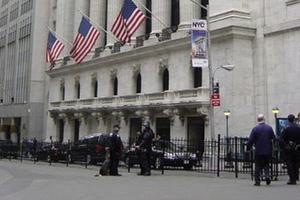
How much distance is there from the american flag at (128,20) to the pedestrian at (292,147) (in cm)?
1806

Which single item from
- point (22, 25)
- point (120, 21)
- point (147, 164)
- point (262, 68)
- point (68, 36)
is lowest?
point (147, 164)

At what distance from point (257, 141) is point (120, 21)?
68.2ft

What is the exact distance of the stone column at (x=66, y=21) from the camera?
57031 millimetres

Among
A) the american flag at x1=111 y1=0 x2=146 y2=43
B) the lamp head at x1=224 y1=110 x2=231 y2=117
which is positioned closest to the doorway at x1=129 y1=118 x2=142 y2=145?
the american flag at x1=111 y1=0 x2=146 y2=43

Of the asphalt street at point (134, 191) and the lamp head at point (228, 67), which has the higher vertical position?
the lamp head at point (228, 67)

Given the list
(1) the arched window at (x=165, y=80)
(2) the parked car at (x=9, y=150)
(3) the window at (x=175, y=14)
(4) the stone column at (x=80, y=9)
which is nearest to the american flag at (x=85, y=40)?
(1) the arched window at (x=165, y=80)

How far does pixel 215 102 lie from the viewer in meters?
28.4

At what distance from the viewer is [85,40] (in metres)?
37.9

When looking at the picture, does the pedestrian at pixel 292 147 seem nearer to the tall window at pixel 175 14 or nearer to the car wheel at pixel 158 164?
the car wheel at pixel 158 164

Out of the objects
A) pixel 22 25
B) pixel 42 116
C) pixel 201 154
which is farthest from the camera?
pixel 22 25

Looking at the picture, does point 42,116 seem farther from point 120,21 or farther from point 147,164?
point 147,164

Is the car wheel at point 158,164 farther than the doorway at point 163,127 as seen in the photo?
No

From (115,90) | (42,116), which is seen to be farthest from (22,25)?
(115,90)

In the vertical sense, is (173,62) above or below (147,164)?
above
